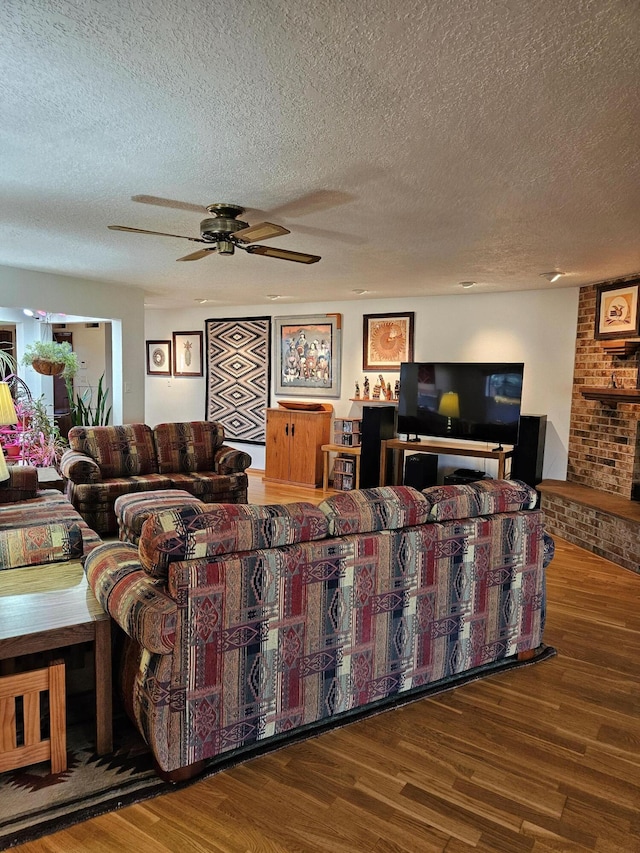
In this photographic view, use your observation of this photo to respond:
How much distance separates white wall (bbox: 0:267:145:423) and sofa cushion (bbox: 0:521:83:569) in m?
3.54

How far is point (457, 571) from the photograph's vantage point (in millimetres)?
2492

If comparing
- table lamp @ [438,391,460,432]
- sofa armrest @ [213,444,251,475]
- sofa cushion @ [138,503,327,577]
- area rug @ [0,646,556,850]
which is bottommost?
area rug @ [0,646,556,850]

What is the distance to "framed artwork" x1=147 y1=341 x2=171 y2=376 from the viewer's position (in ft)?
28.8

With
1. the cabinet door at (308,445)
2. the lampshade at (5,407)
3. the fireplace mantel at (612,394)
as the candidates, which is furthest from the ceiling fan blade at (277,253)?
the cabinet door at (308,445)

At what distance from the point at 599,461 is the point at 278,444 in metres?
3.83

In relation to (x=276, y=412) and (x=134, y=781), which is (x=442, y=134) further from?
(x=276, y=412)

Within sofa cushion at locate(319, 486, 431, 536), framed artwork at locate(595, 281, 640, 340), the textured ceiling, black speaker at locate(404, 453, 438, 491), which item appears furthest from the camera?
black speaker at locate(404, 453, 438, 491)

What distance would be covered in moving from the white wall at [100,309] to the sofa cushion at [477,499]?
475cm

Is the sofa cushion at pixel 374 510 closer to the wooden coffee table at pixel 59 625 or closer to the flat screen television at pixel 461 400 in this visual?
the wooden coffee table at pixel 59 625

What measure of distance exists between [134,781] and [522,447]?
474cm

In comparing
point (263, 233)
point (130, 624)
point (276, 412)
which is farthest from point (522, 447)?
point (130, 624)

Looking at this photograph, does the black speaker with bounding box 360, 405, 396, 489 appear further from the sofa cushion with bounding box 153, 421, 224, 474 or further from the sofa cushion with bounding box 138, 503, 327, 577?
the sofa cushion with bounding box 138, 503, 327, 577

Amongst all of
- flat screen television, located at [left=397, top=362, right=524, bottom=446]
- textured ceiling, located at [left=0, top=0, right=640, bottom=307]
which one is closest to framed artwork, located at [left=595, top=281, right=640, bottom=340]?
flat screen television, located at [left=397, top=362, right=524, bottom=446]

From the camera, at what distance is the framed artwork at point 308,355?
729 cm
